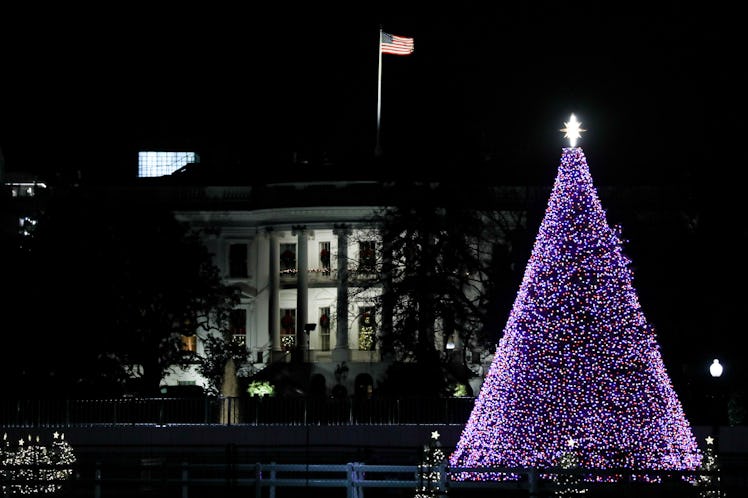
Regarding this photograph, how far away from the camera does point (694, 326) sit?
59375 mm

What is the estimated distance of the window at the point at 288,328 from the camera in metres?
90.6

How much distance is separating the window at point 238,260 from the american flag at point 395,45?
19.9m

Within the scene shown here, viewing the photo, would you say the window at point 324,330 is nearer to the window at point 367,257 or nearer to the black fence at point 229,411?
the window at point 367,257

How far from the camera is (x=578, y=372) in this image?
29.2 metres

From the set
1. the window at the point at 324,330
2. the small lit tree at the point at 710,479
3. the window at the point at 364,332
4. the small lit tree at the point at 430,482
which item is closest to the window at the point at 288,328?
the window at the point at 324,330

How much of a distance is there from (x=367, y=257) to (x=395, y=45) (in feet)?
33.0

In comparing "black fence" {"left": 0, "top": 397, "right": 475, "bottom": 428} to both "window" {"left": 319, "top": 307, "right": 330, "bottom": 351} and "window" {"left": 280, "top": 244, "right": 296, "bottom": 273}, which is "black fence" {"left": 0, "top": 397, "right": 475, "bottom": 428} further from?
"window" {"left": 280, "top": 244, "right": 296, "bottom": 273}

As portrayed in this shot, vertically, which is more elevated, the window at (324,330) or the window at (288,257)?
the window at (288,257)

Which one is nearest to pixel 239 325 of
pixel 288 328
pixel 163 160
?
pixel 288 328

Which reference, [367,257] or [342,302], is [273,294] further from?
[367,257]

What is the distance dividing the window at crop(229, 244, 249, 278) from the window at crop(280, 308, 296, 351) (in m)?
3.95

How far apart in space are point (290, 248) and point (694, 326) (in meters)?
38.6

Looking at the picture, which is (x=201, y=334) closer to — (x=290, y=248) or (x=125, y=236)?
(x=290, y=248)

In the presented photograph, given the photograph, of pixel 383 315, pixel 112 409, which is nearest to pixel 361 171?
pixel 383 315
